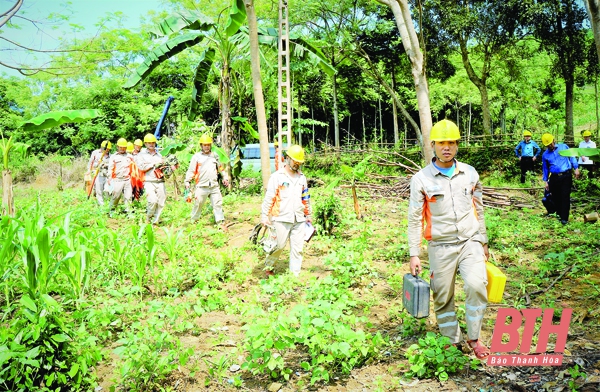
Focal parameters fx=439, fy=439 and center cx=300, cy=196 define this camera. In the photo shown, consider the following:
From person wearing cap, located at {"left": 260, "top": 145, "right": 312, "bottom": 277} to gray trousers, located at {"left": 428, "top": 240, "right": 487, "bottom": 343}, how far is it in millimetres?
2403

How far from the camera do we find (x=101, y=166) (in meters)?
11.6

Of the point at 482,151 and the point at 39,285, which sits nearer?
the point at 39,285

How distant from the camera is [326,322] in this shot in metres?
3.38

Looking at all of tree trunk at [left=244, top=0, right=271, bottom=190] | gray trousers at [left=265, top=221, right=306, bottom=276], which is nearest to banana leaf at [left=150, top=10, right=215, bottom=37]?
tree trunk at [left=244, top=0, right=271, bottom=190]

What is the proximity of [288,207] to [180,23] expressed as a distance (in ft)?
20.4

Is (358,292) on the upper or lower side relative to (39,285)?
lower

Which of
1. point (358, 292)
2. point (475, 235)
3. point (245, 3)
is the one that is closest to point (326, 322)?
point (475, 235)

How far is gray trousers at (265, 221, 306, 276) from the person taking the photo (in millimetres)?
5832

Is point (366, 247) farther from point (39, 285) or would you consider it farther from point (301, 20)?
point (301, 20)

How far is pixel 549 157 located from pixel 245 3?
655 centimetres

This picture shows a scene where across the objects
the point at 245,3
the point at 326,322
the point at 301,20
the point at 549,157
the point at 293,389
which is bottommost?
the point at 293,389

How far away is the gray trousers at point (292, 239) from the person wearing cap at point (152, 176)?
4.35m

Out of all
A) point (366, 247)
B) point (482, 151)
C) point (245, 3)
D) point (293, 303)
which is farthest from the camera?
point (482, 151)

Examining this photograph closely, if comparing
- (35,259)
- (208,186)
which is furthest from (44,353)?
(208,186)
